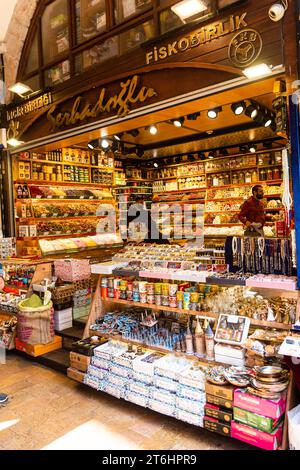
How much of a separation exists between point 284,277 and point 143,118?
284 centimetres

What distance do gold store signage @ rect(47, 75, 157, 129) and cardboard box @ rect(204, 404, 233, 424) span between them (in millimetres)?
3517

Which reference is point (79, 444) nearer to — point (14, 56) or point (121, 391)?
point (121, 391)

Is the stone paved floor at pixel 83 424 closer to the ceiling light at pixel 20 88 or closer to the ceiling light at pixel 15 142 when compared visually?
the ceiling light at pixel 15 142

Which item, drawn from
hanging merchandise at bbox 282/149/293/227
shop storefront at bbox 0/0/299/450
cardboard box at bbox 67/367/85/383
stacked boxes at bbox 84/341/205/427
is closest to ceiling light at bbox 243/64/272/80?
shop storefront at bbox 0/0/299/450

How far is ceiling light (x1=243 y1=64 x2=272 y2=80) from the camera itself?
337 centimetres

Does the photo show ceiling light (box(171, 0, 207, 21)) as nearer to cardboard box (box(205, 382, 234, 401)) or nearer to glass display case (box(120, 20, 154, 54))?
glass display case (box(120, 20, 154, 54))

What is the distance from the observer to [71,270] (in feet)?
18.1

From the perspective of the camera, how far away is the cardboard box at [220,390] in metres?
2.79

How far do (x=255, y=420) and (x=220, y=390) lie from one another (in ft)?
1.07

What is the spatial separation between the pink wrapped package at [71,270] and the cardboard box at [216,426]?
10.5ft

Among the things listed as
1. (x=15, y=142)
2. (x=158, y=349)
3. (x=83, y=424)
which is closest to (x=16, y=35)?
(x=15, y=142)

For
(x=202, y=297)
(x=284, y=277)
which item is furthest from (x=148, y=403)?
(x=284, y=277)

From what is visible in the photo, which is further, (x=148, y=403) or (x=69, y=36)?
(x=69, y=36)

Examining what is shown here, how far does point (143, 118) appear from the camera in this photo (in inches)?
188
